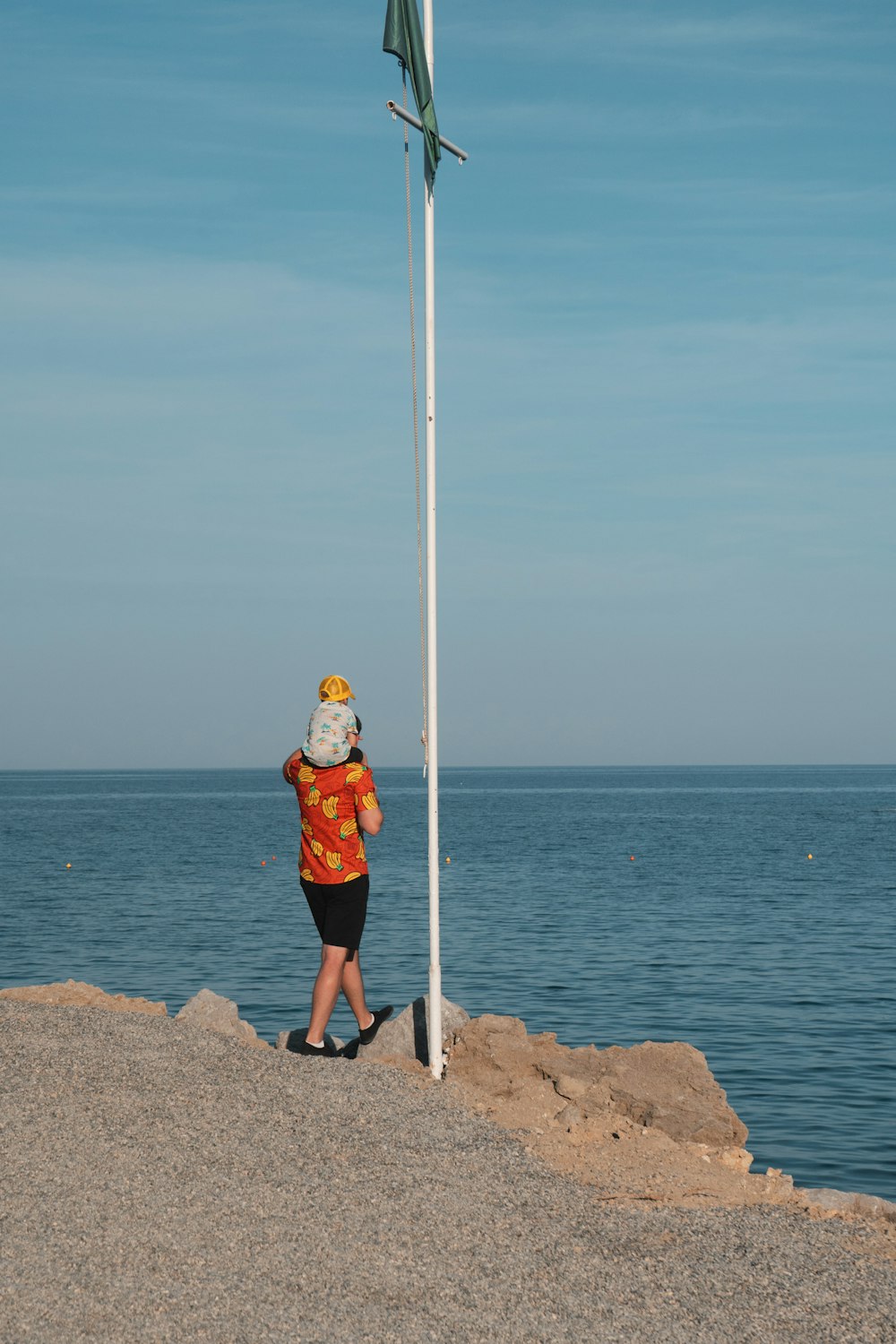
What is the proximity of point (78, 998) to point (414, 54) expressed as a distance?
7.64m

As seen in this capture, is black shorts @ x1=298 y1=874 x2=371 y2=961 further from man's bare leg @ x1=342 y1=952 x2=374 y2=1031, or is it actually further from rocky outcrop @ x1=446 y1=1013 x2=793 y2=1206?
rocky outcrop @ x1=446 y1=1013 x2=793 y2=1206

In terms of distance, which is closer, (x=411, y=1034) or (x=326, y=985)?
(x=326, y=985)

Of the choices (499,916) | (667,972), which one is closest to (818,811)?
(499,916)

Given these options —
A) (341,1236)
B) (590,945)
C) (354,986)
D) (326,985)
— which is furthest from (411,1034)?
(590,945)

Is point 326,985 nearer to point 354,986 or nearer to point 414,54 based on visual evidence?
point 354,986

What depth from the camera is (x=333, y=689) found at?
9156mm

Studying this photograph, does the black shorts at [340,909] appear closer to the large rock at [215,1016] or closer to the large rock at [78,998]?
the large rock at [215,1016]

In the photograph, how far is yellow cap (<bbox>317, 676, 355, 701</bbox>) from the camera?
915cm

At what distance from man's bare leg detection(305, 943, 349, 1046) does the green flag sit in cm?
550

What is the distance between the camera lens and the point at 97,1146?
22.8ft

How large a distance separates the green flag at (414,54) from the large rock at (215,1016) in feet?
21.0

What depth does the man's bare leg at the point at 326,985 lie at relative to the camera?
8.97 meters

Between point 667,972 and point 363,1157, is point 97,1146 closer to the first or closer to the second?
point 363,1157

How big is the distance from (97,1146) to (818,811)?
332 feet
